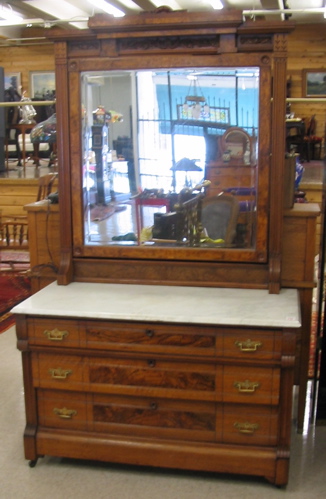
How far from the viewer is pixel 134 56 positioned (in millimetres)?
2465

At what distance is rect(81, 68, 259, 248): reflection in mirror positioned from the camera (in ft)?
8.06

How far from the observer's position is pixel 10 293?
4.89 m

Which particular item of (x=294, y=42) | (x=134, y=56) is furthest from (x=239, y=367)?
(x=294, y=42)

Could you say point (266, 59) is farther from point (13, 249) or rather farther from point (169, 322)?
point (13, 249)

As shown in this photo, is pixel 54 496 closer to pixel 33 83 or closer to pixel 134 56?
pixel 134 56

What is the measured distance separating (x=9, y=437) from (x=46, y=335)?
26.9 inches

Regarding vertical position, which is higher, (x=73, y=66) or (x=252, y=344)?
(x=73, y=66)

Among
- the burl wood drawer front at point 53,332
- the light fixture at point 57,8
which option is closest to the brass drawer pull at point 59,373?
the burl wood drawer front at point 53,332

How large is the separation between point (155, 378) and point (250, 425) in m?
0.41

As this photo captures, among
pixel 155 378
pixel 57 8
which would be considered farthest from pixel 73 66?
pixel 57 8

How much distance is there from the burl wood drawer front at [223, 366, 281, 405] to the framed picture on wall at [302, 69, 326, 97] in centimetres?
908

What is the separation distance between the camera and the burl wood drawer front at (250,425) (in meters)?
2.24

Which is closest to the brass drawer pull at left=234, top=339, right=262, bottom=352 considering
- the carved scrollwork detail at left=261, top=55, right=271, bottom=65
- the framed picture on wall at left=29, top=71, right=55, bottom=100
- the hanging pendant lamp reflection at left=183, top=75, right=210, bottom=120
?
the hanging pendant lamp reflection at left=183, top=75, right=210, bottom=120

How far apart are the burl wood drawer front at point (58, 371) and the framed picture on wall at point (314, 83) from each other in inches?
362
